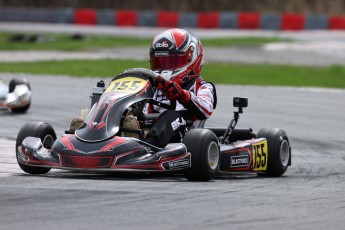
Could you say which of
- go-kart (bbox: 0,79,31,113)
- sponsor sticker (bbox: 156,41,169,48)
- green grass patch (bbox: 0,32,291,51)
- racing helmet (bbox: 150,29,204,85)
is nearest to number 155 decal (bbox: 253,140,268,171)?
racing helmet (bbox: 150,29,204,85)

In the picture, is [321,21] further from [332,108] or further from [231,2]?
[332,108]

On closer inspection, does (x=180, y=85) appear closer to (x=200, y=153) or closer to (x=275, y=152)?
(x=275, y=152)

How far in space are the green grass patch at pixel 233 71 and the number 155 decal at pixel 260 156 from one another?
827 centimetres

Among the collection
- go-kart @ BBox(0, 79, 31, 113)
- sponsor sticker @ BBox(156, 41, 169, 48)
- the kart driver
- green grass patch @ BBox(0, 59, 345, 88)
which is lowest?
green grass patch @ BBox(0, 59, 345, 88)

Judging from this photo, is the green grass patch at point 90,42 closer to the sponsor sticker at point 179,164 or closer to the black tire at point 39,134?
the black tire at point 39,134

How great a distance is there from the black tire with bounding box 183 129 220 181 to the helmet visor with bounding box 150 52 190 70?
98cm

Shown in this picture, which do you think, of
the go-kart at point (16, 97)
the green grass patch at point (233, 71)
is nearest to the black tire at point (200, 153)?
the go-kart at point (16, 97)

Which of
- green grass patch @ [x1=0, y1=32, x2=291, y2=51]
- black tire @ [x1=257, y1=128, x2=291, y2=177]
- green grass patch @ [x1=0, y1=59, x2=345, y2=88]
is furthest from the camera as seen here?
green grass patch @ [x1=0, y1=32, x2=291, y2=51]

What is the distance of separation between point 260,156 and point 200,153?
113cm

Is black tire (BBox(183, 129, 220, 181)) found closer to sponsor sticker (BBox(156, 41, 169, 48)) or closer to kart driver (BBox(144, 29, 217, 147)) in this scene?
kart driver (BBox(144, 29, 217, 147))

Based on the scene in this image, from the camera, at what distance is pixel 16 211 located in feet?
17.9

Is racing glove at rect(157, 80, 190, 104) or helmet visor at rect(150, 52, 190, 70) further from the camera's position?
helmet visor at rect(150, 52, 190, 70)

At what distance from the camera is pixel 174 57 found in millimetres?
8000

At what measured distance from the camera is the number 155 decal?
7.98m
